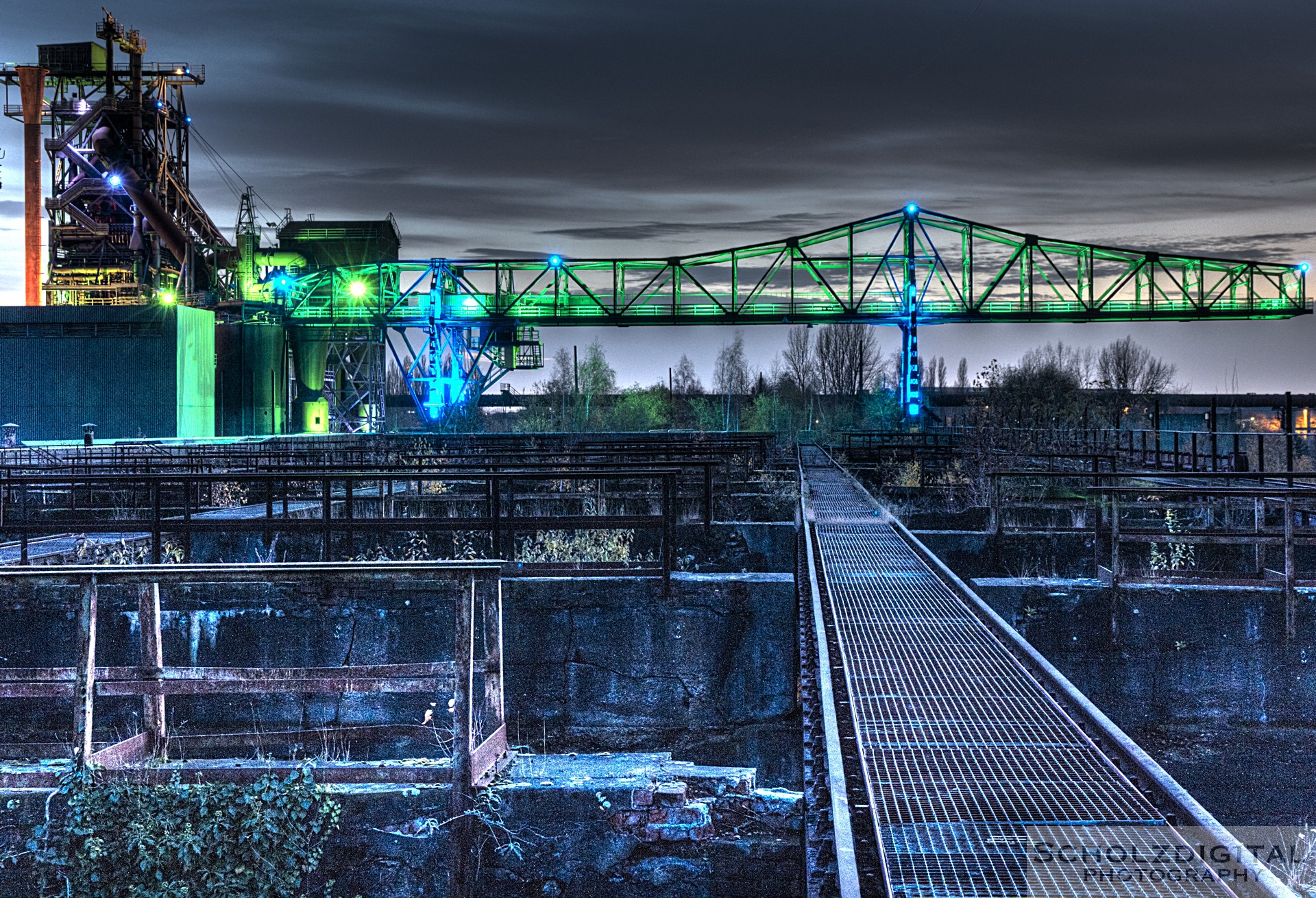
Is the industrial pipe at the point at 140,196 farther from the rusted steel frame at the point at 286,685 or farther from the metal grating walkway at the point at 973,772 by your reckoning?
the rusted steel frame at the point at 286,685

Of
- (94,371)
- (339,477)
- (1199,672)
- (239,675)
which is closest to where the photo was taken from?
(239,675)

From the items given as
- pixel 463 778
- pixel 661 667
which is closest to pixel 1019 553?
pixel 661 667

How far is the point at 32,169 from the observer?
64438 mm

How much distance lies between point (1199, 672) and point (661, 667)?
4906 mm

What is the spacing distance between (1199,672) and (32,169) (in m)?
70.6

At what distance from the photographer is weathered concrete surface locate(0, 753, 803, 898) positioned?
6.32 m

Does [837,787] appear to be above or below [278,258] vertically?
below

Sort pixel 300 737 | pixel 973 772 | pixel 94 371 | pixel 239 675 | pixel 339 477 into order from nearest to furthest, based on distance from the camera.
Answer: pixel 973 772 < pixel 239 675 < pixel 300 737 < pixel 339 477 < pixel 94 371

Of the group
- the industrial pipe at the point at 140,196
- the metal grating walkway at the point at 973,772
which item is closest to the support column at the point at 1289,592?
the metal grating walkway at the point at 973,772

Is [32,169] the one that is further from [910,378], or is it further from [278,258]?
[910,378]

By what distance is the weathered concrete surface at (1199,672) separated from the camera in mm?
9445

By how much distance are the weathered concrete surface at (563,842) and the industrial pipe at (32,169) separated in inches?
2629

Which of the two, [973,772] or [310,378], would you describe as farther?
[310,378]

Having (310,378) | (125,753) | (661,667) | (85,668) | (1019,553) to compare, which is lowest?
(661,667)
